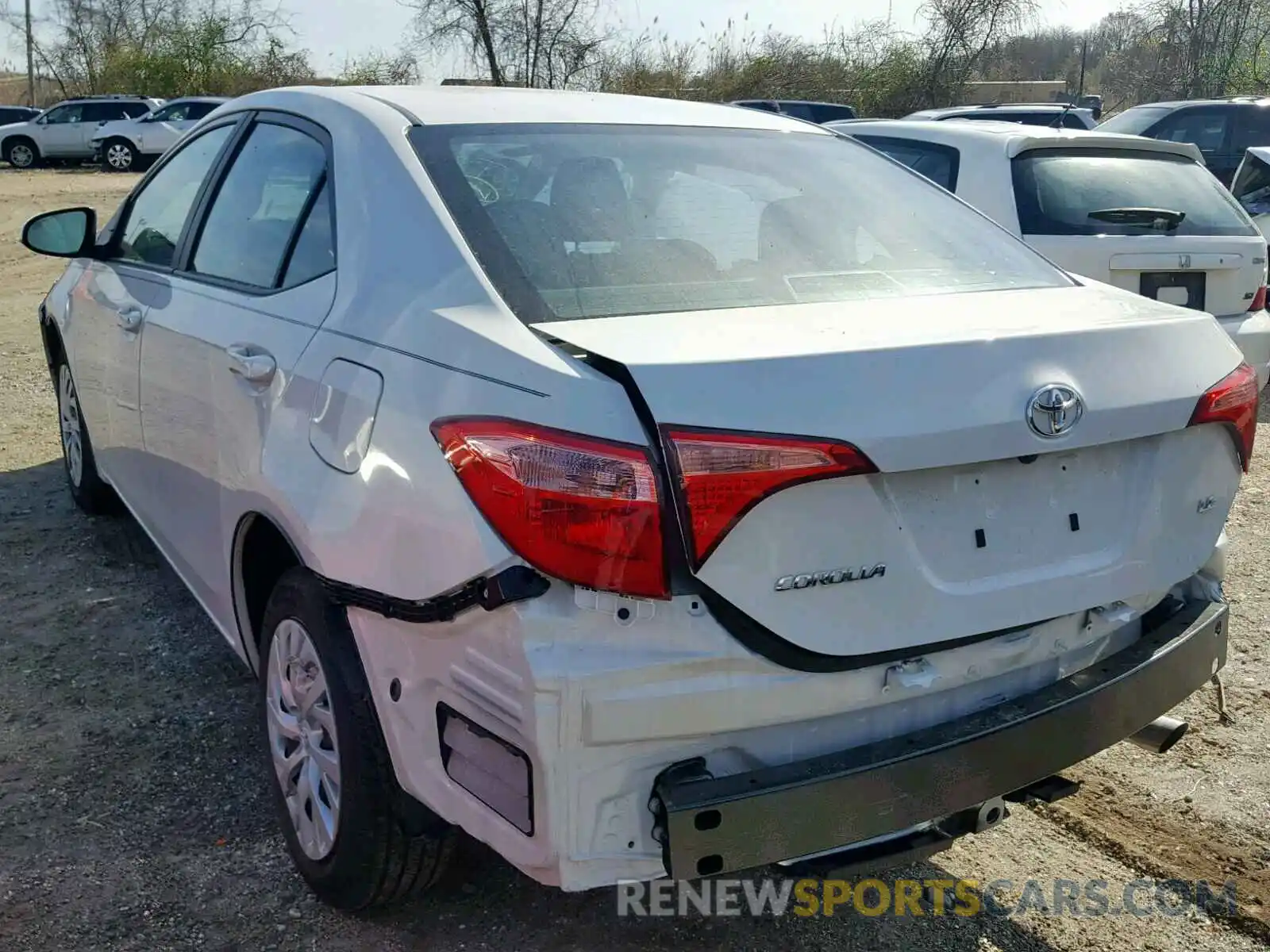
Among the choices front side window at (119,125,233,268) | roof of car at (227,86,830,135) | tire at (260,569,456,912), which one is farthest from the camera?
front side window at (119,125,233,268)

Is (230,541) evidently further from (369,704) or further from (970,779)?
(970,779)

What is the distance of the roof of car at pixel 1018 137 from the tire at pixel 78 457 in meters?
3.91

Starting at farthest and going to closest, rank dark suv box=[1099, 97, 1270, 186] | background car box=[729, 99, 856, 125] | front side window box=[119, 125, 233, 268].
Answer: background car box=[729, 99, 856, 125]
dark suv box=[1099, 97, 1270, 186]
front side window box=[119, 125, 233, 268]

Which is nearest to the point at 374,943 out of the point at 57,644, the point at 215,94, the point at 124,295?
the point at 57,644

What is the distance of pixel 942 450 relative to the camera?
2100 millimetres

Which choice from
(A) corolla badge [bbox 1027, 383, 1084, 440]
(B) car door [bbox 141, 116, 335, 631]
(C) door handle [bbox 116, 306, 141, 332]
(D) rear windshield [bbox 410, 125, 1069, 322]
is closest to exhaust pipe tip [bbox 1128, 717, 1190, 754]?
(A) corolla badge [bbox 1027, 383, 1084, 440]

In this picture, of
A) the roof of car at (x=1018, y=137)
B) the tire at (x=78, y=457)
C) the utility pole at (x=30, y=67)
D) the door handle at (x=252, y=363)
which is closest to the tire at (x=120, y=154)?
the utility pole at (x=30, y=67)

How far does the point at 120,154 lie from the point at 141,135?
709 millimetres

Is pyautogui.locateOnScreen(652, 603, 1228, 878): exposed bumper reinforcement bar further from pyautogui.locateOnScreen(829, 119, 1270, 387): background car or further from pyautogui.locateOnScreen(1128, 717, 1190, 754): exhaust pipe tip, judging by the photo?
pyautogui.locateOnScreen(829, 119, 1270, 387): background car

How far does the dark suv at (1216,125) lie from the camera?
12641mm

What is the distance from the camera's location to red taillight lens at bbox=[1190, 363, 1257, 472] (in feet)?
8.13

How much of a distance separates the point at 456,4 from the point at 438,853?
26.0 metres

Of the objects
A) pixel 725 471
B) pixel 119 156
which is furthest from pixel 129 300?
pixel 119 156

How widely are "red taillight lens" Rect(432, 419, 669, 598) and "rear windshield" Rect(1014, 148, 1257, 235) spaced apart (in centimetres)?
458
